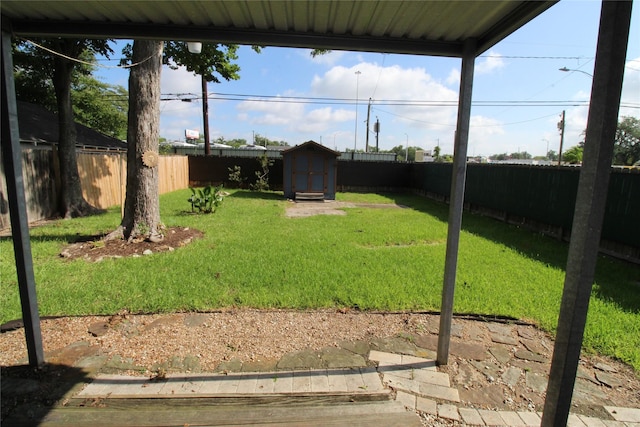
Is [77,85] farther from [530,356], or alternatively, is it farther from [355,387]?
[530,356]

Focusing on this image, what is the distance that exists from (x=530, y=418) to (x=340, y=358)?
51.5 inches

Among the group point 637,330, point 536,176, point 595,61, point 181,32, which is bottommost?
point 637,330

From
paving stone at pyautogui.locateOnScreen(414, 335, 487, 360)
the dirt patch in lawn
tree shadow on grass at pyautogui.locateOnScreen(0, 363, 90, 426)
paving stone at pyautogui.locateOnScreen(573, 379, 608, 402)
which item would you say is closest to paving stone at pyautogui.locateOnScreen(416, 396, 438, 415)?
paving stone at pyautogui.locateOnScreen(414, 335, 487, 360)

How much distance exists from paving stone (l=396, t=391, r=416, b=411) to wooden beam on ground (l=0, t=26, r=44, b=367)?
2.59 metres

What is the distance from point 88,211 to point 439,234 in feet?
31.0

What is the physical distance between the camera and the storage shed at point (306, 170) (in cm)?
1498

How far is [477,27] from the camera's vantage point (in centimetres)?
214

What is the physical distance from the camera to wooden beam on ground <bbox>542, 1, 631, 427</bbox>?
4.06 feet

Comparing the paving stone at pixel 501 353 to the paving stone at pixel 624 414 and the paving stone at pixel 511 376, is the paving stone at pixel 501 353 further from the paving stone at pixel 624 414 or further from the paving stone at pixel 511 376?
the paving stone at pixel 624 414

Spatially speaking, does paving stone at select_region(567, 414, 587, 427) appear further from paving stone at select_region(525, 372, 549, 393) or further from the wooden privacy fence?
the wooden privacy fence

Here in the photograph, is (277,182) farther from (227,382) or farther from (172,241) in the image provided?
(227,382)

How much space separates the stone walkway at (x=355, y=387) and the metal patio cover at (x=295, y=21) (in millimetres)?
2377

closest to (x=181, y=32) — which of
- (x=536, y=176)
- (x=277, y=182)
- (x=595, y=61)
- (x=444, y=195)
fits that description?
(x=595, y=61)

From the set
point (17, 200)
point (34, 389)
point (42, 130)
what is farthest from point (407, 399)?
point (42, 130)
